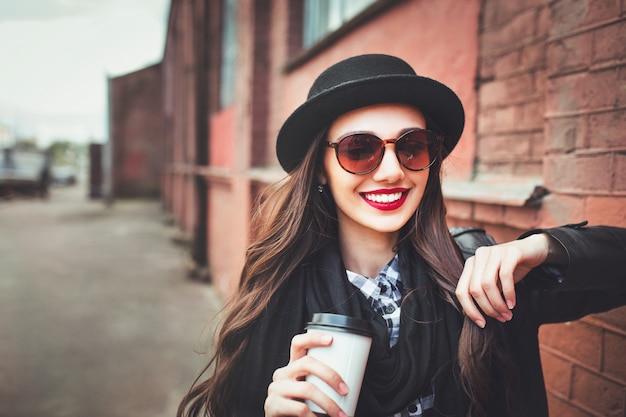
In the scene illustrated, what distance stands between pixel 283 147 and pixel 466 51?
123cm

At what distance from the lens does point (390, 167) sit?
124 cm

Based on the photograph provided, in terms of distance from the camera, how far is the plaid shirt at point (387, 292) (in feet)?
4.29

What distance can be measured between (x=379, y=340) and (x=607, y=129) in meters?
1.01

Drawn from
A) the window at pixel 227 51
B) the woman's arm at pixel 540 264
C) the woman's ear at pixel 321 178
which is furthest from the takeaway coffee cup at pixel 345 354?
the window at pixel 227 51

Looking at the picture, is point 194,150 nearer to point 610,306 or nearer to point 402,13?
point 402,13

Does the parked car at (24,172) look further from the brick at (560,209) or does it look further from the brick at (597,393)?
the brick at (597,393)

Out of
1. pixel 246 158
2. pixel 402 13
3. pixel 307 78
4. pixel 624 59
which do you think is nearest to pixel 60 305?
pixel 246 158

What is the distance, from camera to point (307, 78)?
4062 millimetres

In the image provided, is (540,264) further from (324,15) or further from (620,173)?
(324,15)

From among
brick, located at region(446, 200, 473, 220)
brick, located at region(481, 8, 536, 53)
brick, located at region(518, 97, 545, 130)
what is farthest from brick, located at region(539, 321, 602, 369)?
brick, located at region(481, 8, 536, 53)

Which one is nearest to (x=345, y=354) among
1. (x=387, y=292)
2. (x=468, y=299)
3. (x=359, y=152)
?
(x=468, y=299)

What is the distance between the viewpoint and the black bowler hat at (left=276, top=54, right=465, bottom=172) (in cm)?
123

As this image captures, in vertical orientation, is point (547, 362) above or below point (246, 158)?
below

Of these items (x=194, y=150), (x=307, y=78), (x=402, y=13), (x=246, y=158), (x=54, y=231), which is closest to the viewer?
(x=402, y=13)
